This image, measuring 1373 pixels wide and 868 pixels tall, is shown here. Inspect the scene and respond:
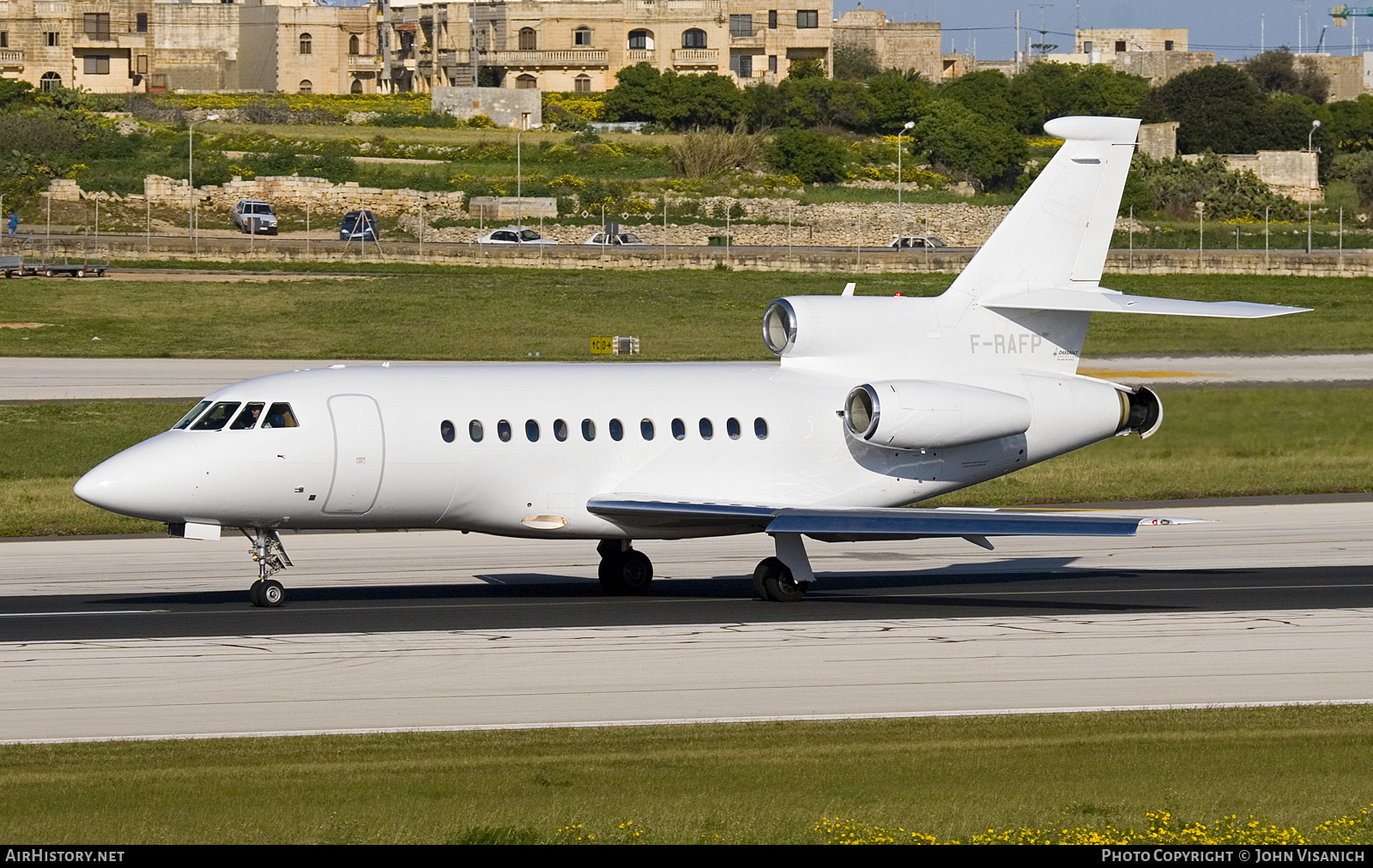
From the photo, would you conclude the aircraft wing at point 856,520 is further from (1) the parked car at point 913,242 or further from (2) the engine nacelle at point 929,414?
(1) the parked car at point 913,242

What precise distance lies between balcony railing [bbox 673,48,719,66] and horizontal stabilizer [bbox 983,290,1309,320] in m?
146

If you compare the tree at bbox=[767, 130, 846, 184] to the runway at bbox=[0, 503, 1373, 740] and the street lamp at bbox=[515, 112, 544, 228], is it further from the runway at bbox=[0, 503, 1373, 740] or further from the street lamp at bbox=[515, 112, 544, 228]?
the runway at bbox=[0, 503, 1373, 740]

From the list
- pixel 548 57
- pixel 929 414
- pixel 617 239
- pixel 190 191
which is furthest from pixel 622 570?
pixel 548 57

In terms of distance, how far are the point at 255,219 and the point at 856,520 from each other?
85854mm

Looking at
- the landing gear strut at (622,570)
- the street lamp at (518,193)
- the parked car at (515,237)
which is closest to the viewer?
the landing gear strut at (622,570)

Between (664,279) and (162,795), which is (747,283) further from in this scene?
(162,795)

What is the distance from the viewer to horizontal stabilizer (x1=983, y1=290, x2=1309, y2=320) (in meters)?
25.8

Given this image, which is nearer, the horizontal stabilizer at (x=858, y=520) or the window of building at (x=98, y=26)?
the horizontal stabilizer at (x=858, y=520)

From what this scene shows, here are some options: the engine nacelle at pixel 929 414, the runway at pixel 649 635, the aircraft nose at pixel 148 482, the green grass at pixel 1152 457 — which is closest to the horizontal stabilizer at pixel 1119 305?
the engine nacelle at pixel 929 414

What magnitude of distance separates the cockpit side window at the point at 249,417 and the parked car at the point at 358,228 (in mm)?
73684

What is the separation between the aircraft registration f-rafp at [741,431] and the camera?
24750 millimetres

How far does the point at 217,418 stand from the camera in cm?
2470

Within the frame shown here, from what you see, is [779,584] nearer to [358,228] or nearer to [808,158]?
[358,228]

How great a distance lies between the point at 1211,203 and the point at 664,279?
205 feet
